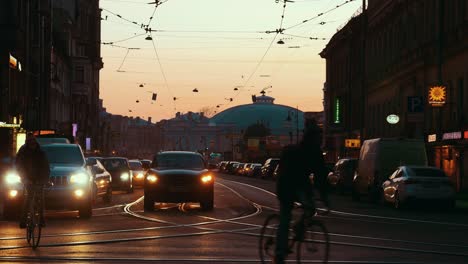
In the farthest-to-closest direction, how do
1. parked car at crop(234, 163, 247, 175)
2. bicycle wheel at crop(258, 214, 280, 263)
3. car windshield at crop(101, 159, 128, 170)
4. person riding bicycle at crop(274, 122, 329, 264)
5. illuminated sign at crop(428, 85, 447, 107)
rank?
parked car at crop(234, 163, 247, 175) < illuminated sign at crop(428, 85, 447, 107) < car windshield at crop(101, 159, 128, 170) < bicycle wheel at crop(258, 214, 280, 263) < person riding bicycle at crop(274, 122, 329, 264)

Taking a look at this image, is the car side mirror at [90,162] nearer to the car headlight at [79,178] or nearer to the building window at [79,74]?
the car headlight at [79,178]

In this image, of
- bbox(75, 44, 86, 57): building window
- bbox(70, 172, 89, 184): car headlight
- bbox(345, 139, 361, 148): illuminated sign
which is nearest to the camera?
bbox(70, 172, 89, 184): car headlight

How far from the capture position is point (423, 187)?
31.7 m

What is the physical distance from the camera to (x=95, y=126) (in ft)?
476

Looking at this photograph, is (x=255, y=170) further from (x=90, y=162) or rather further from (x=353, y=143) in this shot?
(x=90, y=162)

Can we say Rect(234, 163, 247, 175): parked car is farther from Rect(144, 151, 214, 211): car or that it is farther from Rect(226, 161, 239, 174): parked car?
Rect(144, 151, 214, 211): car

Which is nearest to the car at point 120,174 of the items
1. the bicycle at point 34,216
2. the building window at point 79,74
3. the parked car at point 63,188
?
the parked car at point 63,188

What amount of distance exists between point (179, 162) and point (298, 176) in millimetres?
17271

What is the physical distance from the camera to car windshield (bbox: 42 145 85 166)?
966 inches

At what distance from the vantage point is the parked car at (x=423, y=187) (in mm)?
31562

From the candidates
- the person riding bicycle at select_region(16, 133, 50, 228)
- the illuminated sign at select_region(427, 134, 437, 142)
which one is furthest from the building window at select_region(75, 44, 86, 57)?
the person riding bicycle at select_region(16, 133, 50, 228)

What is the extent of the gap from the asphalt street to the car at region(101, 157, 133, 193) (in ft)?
45.4

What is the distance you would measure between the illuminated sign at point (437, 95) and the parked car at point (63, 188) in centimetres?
2249

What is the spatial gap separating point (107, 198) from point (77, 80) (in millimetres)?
84384
